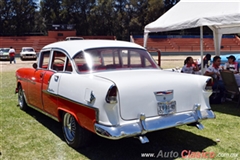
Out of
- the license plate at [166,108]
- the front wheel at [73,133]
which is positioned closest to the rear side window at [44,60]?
the front wheel at [73,133]

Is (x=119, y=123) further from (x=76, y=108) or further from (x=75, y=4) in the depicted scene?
(x=75, y=4)

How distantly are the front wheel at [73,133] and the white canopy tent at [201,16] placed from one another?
4813 millimetres

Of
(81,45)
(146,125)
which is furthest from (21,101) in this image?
(146,125)

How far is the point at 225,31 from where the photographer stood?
11195 millimetres

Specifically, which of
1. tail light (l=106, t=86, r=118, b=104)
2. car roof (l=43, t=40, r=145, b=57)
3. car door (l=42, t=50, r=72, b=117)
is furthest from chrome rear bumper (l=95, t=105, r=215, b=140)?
car roof (l=43, t=40, r=145, b=57)

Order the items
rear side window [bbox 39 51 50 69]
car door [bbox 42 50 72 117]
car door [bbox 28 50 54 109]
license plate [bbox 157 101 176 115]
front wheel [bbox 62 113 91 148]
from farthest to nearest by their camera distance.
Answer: rear side window [bbox 39 51 50 69] < car door [bbox 28 50 54 109] < car door [bbox 42 50 72 117] < front wheel [bbox 62 113 91 148] < license plate [bbox 157 101 176 115]

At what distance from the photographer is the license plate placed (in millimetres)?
3811

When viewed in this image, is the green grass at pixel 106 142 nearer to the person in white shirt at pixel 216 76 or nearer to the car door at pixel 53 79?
the car door at pixel 53 79

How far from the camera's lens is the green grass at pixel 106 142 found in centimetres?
408

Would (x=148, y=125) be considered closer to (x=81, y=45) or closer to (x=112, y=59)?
(x=112, y=59)

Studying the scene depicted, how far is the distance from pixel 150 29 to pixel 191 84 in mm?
5773

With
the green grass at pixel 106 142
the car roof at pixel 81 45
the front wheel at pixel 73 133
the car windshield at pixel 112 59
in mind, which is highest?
the car roof at pixel 81 45

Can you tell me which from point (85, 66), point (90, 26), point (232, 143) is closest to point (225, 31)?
point (232, 143)

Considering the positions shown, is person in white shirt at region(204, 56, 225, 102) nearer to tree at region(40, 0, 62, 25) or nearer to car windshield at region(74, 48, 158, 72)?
car windshield at region(74, 48, 158, 72)
